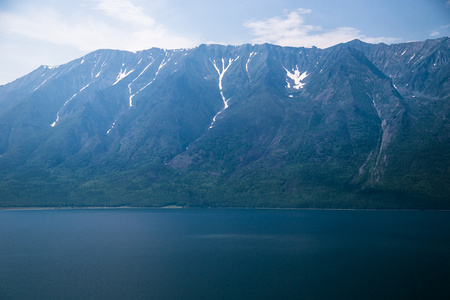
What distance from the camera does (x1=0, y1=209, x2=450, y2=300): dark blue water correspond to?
255 ft

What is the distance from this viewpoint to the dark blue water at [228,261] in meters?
77.8

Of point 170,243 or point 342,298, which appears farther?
point 170,243

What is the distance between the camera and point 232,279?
3381 inches

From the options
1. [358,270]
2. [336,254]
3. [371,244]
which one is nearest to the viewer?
[358,270]

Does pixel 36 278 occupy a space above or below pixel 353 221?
above

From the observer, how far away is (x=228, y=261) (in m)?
103

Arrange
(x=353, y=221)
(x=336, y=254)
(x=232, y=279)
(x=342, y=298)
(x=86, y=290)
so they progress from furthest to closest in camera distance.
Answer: (x=353, y=221) < (x=336, y=254) < (x=232, y=279) < (x=86, y=290) < (x=342, y=298)

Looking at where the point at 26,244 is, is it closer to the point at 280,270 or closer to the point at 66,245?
the point at 66,245

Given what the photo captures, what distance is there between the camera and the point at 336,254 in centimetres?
10831

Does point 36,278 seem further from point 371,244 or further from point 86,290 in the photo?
point 371,244

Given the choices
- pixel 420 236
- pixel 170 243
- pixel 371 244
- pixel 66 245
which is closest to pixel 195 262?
pixel 170 243

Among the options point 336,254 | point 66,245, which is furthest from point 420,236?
point 66,245

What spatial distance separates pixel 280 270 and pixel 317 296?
19.2 meters

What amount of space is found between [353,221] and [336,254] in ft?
239
